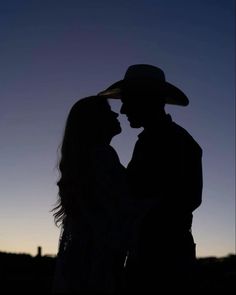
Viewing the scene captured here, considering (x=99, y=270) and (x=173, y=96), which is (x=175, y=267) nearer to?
(x=99, y=270)

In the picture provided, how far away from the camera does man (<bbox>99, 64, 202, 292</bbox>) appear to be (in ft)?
14.4

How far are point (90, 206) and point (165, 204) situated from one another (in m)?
0.54

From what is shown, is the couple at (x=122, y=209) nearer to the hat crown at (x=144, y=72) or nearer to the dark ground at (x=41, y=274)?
the hat crown at (x=144, y=72)

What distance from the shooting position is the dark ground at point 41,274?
1162cm

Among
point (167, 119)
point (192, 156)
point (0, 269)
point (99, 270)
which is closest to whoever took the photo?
point (99, 270)

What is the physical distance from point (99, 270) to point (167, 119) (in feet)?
4.72

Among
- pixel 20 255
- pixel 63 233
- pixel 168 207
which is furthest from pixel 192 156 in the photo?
pixel 20 255

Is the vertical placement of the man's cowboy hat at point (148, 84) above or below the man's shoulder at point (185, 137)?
above

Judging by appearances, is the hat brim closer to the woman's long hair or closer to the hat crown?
the hat crown

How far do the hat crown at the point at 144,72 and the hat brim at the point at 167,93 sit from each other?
0.08 meters

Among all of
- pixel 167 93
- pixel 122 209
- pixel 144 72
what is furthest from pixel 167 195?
pixel 144 72

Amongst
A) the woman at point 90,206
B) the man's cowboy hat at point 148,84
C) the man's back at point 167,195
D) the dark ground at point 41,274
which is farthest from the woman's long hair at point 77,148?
the dark ground at point 41,274

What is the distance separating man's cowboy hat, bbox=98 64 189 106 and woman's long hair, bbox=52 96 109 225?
0.63m

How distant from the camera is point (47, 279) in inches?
487
